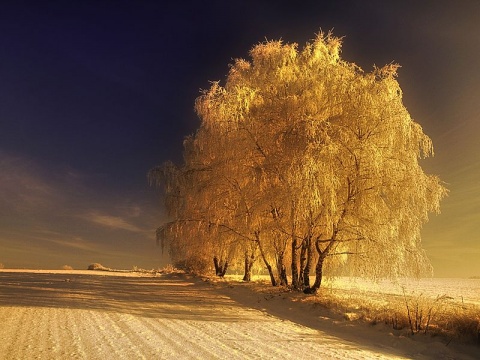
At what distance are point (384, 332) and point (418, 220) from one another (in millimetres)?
6305

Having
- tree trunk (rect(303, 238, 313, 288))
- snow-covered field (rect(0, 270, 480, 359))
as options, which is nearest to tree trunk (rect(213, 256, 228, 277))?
tree trunk (rect(303, 238, 313, 288))

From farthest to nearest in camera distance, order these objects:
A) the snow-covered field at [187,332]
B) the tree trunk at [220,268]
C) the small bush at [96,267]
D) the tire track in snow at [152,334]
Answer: the small bush at [96,267]
the tree trunk at [220,268]
the snow-covered field at [187,332]
the tire track in snow at [152,334]

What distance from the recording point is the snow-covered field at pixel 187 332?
7359mm

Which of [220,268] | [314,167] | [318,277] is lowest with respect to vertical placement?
[318,277]

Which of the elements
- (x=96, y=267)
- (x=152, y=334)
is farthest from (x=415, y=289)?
(x=96, y=267)

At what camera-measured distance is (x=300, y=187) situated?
15.1 metres

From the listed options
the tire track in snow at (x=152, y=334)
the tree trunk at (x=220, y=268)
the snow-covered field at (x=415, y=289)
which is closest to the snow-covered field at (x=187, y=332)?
the tire track in snow at (x=152, y=334)

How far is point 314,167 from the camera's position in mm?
15000

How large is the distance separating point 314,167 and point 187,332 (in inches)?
309

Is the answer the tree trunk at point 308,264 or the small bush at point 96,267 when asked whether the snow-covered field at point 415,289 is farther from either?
the small bush at point 96,267

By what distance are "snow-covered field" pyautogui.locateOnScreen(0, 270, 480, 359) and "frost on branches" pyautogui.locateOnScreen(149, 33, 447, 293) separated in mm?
3329

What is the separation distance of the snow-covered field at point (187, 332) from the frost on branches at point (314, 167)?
333 cm

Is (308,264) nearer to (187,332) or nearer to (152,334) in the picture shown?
(187,332)

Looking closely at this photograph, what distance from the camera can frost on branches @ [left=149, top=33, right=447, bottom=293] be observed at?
612 inches
